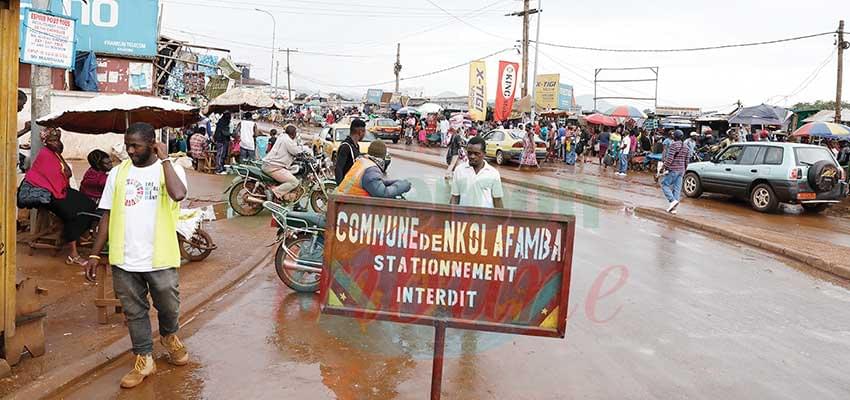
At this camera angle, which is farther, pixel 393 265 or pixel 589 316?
pixel 589 316

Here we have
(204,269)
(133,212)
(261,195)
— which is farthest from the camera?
(261,195)

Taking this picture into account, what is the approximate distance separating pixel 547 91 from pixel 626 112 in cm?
713

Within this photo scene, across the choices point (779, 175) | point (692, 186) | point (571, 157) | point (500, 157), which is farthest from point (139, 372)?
point (571, 157)

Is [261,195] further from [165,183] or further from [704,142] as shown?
[704,142]

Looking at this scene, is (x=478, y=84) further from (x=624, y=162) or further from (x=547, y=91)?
→ (x=624, y=162)

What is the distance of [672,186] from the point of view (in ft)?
47.5

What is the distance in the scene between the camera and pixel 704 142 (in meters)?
28.3

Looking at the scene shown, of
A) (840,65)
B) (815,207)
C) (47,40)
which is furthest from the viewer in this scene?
(840,65)

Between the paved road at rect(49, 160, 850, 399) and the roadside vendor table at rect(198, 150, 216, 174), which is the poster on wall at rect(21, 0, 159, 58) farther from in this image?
the paved road at rect(49, 160, 850, 399)

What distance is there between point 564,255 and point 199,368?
2877mm

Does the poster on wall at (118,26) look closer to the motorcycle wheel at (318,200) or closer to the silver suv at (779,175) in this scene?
the motorcycle wheel at (318,200)

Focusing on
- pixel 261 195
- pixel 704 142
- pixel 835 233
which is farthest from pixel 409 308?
pixel 704 142

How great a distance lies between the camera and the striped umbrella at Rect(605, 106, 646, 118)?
29.5 meters

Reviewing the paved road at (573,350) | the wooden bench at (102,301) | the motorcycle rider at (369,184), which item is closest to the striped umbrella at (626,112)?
the paved road at (573,350)
